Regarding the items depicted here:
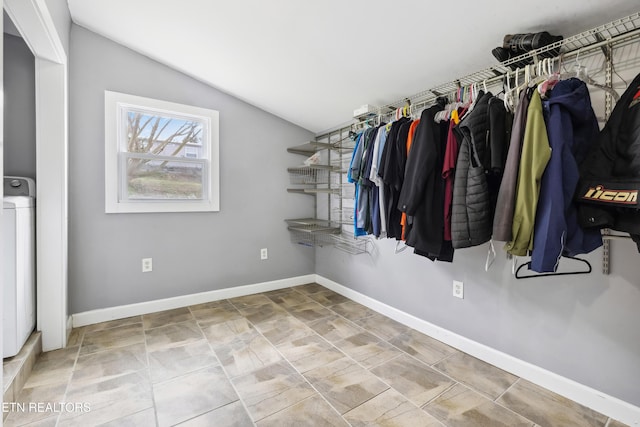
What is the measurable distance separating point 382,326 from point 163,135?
8.54 feet

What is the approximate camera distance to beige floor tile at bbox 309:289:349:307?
291cm

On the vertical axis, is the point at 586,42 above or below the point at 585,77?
above

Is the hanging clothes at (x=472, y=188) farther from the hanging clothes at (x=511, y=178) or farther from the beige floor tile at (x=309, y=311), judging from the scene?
the beige floor tile at (x=309, y=311)

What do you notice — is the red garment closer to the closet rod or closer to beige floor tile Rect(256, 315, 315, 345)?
the closet rod

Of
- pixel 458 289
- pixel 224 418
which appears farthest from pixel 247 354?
pixel 458 289

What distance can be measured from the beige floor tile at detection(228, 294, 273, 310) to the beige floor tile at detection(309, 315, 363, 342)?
2.26ft

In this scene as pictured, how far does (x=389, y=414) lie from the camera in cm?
143

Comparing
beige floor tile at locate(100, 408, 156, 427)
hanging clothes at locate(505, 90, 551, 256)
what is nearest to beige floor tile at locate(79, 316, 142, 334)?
beige floor tile at locate(100, 408, 156, 427)

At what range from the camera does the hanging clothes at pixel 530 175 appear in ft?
3.82

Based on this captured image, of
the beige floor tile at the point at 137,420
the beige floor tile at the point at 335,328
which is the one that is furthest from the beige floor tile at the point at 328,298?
the beige floor tile at the point at 137,420

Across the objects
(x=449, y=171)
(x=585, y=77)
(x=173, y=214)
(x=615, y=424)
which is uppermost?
(x=585, y=77)

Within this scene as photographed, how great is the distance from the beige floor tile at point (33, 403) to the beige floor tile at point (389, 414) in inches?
58.4

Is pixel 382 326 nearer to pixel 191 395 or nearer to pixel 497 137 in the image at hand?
pixel 191 395

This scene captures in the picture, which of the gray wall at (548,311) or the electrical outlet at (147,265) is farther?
the electrical outlet at (147,265)
